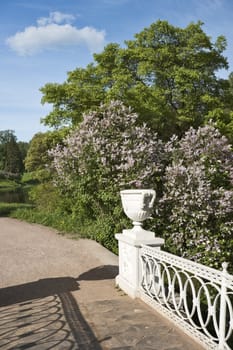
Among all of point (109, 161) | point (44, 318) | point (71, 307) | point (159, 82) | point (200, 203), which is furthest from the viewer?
point (159, 82)

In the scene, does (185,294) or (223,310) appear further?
(185,294)

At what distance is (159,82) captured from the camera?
14906 millimetres

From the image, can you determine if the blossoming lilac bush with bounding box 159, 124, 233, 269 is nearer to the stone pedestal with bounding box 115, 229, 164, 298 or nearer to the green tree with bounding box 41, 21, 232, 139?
the stone pedestal with bounding box 115, 229, 164, 298

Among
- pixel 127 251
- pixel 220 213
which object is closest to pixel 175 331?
pixel 127 251

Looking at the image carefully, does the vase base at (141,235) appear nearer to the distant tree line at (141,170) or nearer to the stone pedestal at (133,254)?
the stone pedestal at (133,254)

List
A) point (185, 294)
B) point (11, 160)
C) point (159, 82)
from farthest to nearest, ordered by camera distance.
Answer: point (11, 160) → point (159, 82) → point (185, 294)

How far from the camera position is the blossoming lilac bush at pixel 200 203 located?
6746mm

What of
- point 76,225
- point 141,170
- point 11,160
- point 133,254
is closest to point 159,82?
point 76,225

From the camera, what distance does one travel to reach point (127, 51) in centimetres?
1462

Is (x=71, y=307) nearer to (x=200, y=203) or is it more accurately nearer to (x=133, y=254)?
(x=133, y=254)

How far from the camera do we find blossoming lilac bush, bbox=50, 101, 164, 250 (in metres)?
7.50

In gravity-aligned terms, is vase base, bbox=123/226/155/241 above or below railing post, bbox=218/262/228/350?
above

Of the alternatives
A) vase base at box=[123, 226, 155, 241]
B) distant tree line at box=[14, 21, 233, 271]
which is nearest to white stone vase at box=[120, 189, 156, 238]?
vase base at box=[123, 226, 155, 241]

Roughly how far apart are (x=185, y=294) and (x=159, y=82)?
12.8 metres
